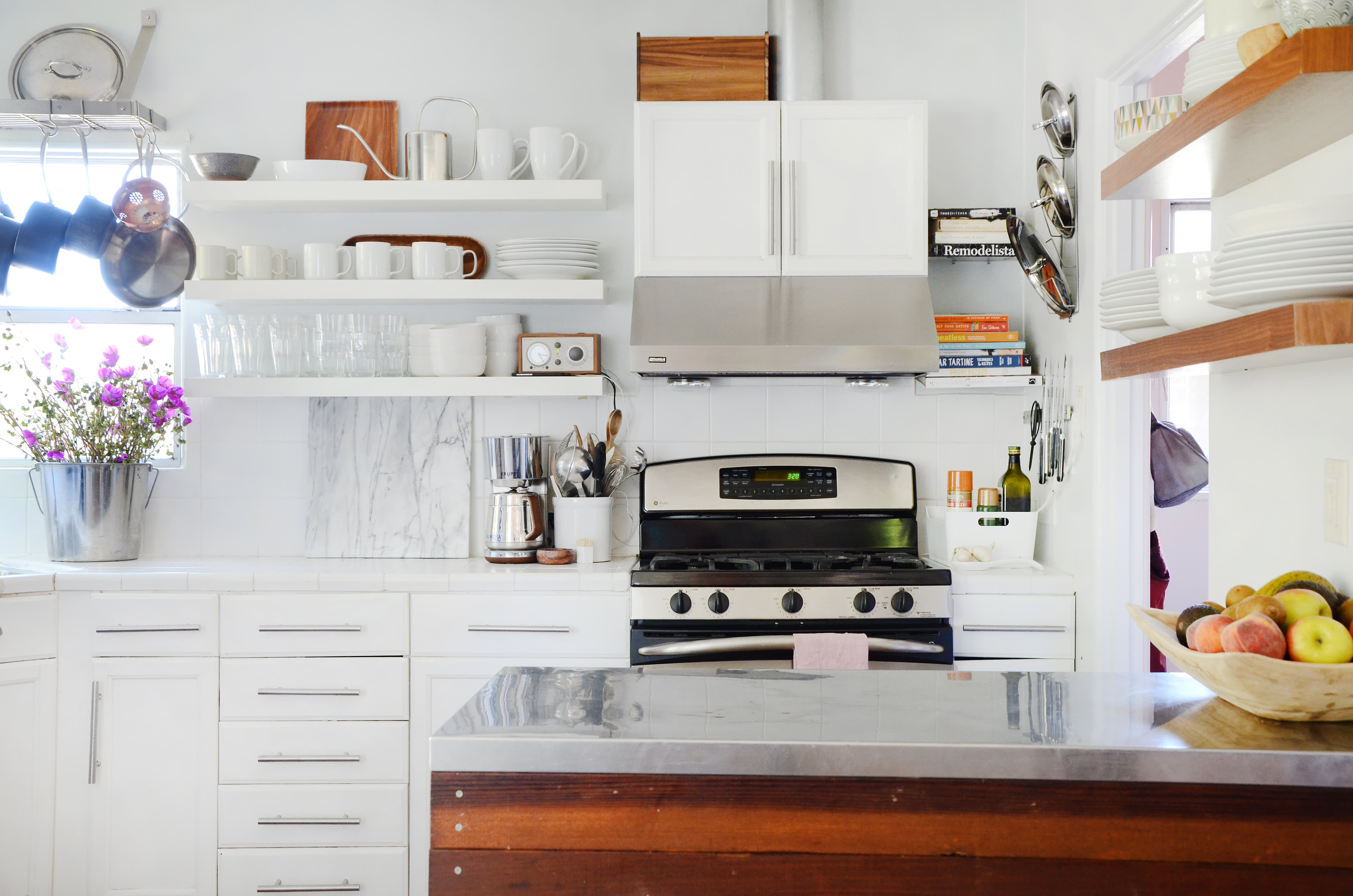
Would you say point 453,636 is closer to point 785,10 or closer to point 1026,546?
point 1026,546

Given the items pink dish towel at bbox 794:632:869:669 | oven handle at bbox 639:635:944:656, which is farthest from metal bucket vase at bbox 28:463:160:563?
pink dish towel at bbox 794:632:869:669

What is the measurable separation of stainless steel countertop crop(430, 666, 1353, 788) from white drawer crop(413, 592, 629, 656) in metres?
1.44

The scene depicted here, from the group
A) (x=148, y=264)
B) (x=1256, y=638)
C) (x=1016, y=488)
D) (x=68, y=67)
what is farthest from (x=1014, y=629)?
(x=68, y=67)

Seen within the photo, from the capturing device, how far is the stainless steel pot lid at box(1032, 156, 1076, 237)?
2.93 m

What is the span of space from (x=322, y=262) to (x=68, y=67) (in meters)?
1.12

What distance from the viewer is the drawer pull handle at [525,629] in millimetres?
2885

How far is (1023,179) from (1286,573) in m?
2.14

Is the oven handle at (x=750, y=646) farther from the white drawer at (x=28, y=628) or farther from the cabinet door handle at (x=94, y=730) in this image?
the white drawer at (x=28, y=628)

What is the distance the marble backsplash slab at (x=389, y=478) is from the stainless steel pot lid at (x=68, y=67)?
1.25 meters

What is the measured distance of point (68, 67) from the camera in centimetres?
339

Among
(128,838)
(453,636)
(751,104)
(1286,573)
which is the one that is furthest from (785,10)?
(128,838)

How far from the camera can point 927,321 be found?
9.84 feet

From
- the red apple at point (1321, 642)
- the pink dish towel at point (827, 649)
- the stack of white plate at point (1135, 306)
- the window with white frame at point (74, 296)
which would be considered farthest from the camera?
the window with white frame at point (74, 296)

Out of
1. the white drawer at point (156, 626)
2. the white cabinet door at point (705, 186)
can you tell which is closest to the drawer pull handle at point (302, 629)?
the white drawer at point (156, 626)
